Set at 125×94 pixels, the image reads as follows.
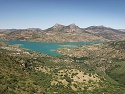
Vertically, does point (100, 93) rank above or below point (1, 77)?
below

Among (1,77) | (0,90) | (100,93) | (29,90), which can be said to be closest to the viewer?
(0,90)

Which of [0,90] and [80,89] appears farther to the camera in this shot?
[80,89]

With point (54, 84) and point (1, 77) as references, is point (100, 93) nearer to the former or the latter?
point (54, 84)

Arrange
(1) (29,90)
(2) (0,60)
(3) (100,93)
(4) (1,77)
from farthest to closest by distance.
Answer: (3) (100,93) < (2) (0,60) < (4) (1,77) < (1) (29,90)

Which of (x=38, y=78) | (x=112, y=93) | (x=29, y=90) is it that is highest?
(x=29, y=90)

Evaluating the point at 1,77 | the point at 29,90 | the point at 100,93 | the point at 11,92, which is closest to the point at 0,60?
the point at 1,77

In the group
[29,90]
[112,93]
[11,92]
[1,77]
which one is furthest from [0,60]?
[112,93]

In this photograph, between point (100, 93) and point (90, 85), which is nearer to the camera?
point (100, 93)

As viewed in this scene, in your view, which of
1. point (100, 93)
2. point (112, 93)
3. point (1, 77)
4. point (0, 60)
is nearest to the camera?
point (1, 77)

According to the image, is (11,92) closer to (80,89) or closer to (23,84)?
(23,84)
